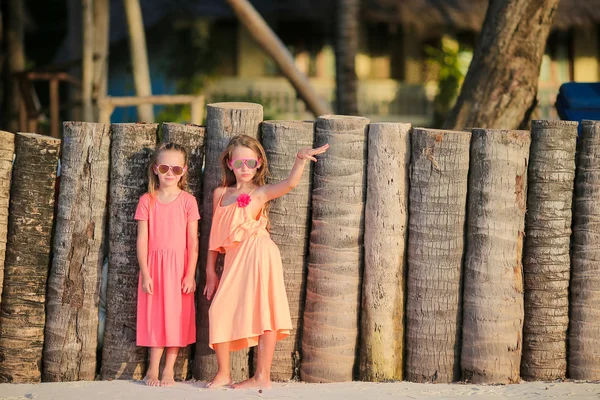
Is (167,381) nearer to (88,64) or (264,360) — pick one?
(264,360)

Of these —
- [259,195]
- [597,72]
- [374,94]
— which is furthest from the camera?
[597,72]

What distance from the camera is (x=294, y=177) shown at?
15.5 ft

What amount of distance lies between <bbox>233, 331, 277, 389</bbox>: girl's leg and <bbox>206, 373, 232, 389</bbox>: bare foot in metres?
0.09

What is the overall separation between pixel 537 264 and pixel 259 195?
1.66 metres

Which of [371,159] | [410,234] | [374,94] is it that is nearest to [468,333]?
[410,234]

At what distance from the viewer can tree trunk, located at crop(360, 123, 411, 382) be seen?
4.97 metres

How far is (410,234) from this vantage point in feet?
16.5

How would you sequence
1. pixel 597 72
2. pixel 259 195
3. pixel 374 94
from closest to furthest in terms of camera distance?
pixel 259 195
pixel 374 94
pixel 597 72

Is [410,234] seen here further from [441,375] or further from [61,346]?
[61,346]

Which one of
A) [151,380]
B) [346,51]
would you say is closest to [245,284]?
[151,380]

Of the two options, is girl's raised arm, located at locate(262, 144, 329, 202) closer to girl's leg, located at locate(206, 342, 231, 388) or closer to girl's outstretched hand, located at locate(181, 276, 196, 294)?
girl's outstretched hand, located at locate(181, 276, 196, 294)

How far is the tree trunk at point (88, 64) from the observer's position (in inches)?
441

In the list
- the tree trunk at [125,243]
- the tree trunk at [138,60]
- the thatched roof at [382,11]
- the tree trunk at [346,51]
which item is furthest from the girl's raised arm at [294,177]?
the thatched roof at [382,11]

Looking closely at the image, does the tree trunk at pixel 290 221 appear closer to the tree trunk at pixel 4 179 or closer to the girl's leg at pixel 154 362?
the girl's leg at pixel 154 362
